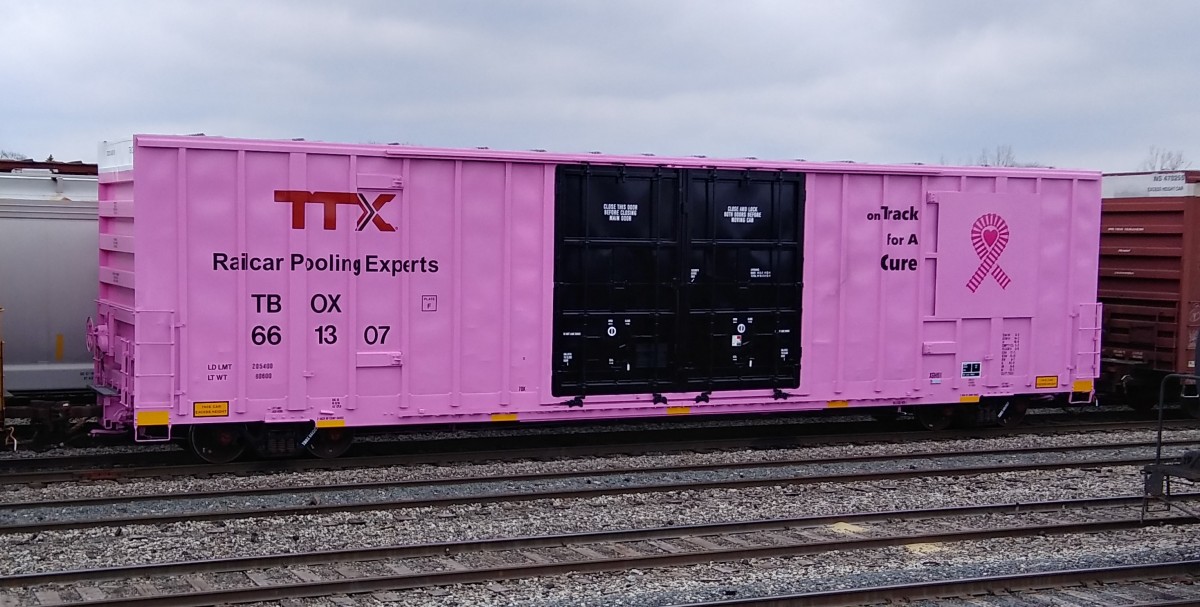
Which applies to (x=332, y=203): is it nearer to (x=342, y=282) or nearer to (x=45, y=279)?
(x=342, y=282)

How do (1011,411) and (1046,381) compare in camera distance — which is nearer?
(1046,381)

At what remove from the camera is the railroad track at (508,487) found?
32.6 feet

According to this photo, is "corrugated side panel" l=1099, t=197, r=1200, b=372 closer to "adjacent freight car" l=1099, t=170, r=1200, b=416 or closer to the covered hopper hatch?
"adjacent freight car" l=1099, t=170, r=1200, b=416

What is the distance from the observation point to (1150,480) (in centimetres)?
897

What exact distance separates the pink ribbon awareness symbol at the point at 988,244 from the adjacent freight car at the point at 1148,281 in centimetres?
364

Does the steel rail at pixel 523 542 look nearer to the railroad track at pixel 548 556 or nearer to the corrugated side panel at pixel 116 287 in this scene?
the railroad track at pixel 548 556

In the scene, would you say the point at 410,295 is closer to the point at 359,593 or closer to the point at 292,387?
the point at 292,387

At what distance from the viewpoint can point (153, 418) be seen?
36.9ft

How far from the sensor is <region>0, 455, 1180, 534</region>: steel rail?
377 inches

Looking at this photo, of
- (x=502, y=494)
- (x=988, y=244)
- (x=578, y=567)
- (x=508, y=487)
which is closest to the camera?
(x=578, y=567)

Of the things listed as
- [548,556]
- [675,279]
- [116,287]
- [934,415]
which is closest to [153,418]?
[116,287]

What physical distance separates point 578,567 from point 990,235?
27.7ft

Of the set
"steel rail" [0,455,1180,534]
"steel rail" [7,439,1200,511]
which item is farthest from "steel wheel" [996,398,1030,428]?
"steel rail" [0,455,1180,534]

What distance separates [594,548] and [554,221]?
4517 mm
